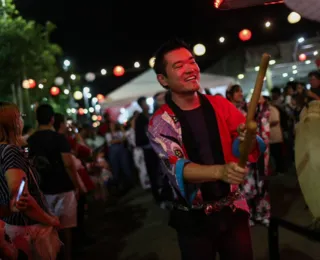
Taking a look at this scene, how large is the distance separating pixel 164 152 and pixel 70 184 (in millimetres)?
2815

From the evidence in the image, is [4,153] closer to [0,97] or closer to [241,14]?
[241,14]

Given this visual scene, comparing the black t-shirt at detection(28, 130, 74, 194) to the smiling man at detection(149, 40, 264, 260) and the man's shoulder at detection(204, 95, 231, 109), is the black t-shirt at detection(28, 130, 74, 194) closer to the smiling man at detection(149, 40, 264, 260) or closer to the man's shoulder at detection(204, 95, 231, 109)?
the smiling man at detection(149, 40, 264, 260)

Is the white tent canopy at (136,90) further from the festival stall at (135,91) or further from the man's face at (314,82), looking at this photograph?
the man's face at (314,82)

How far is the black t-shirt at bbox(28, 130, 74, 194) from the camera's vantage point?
450 cm

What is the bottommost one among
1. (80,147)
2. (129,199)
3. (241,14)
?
(129,199)

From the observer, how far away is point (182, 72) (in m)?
2.36

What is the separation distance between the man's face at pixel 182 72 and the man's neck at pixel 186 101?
0.15 feet

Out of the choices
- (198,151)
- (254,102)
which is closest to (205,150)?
(198,151)

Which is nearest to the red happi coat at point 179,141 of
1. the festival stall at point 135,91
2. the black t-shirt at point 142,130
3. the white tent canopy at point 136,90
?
the black t-shirt at point 142,130

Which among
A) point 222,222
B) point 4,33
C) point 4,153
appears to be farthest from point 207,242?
point 4,33

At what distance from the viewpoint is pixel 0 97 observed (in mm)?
19172

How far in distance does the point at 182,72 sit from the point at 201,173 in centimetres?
62

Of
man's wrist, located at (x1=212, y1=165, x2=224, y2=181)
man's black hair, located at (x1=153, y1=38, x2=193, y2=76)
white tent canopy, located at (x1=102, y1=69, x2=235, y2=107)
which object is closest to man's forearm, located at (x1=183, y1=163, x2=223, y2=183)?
man's wrist, located at (x1=212, y1=165, x2=224, y2=181)

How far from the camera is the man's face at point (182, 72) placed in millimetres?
2359
